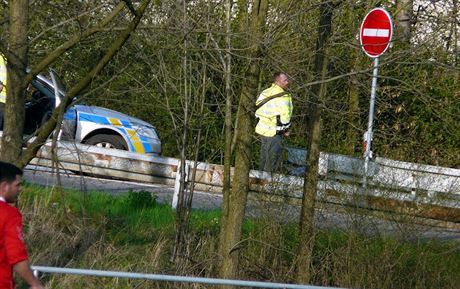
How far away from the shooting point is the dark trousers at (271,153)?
11.6m

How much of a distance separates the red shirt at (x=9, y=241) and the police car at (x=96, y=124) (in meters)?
6.21

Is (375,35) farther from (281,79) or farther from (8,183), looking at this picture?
(8,183)

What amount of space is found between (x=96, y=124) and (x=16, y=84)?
26.5ft

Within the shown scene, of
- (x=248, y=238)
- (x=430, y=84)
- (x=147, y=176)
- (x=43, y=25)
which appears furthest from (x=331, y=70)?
(x=147, y=176)

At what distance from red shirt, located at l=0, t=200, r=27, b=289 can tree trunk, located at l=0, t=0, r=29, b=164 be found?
2.77 metres

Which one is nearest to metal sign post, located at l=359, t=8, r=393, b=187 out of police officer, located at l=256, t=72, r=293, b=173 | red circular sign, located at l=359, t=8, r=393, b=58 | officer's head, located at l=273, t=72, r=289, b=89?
red circular sign, located at l=359, t=8, r=393, b=58

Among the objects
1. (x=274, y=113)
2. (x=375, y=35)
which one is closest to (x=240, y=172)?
(x=274, y=113)

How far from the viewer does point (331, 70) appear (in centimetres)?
1107

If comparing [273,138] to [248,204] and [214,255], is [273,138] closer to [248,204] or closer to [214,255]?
[248,204]

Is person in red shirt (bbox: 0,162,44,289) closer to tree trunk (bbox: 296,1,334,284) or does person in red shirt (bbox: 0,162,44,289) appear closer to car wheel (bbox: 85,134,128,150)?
tree trunk (bbox: 296,1,334,284)

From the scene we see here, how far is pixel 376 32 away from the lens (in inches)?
411

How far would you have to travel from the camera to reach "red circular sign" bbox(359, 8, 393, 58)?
10117 mm

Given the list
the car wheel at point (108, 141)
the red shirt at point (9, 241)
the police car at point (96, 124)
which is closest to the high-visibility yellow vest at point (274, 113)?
the police car at point (96, 124)

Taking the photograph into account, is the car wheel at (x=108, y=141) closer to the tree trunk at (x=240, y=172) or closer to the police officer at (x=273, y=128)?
the police officer at (x=273, y=128)
